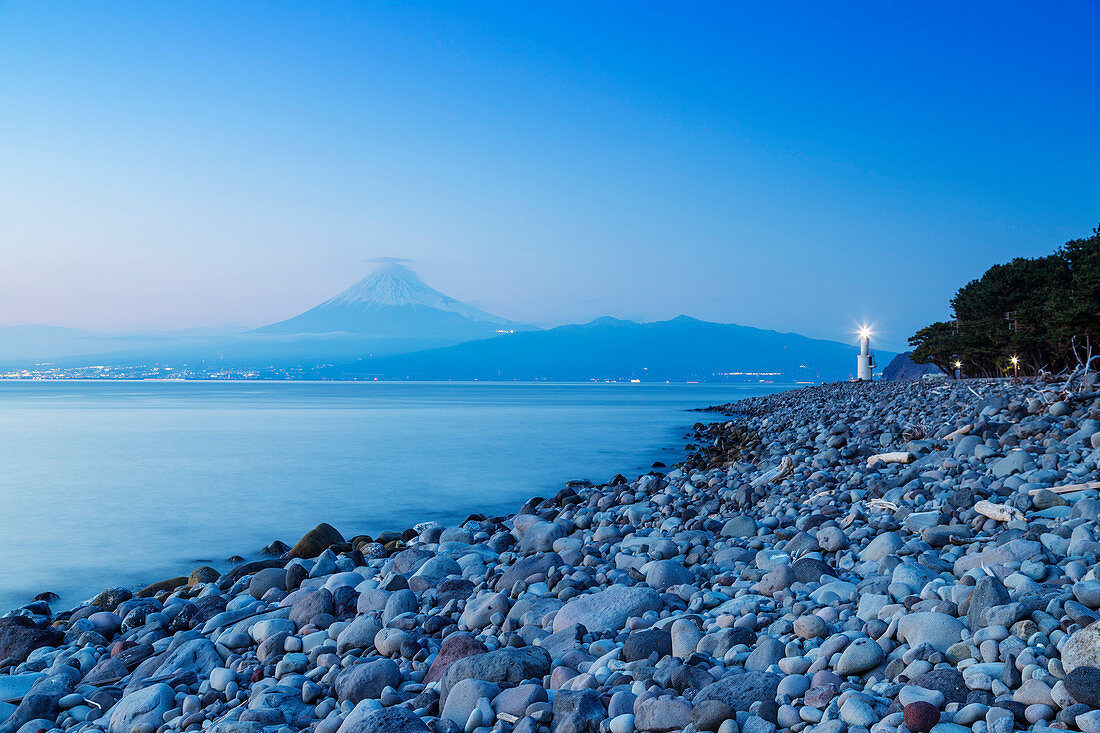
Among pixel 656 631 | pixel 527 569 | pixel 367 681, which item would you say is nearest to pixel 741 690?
pixel 656 631

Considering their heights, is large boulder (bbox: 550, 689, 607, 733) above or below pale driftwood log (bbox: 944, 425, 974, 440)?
below

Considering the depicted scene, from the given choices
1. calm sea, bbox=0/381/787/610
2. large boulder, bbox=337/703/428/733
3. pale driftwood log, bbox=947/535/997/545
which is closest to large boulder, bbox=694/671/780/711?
large boulder, bbox=337/703/428/733

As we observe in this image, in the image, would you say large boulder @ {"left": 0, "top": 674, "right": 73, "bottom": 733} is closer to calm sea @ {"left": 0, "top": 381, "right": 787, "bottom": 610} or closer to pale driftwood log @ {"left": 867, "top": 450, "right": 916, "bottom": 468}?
calm sea @ {"left": 0, "top": 381, "right": 787, "bottom": 610}

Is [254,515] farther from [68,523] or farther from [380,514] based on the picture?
[68,523]

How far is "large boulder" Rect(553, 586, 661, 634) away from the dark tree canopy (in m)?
24.7

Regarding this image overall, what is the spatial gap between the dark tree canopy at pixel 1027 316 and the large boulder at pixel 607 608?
2466 centimetres

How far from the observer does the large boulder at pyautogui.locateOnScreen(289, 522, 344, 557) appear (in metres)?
8.58

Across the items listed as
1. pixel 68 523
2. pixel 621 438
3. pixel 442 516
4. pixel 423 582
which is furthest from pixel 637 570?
pixel 621 438

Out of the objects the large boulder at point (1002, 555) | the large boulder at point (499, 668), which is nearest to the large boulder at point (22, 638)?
the large boulder at point (499, 668)

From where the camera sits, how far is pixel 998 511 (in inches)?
226

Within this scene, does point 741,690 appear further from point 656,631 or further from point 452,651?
point 452,651

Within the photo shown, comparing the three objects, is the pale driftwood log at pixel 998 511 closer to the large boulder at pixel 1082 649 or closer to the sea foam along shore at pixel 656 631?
the sea foam along shore at pixel 656 631

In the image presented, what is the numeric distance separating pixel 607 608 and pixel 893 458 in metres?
6.41

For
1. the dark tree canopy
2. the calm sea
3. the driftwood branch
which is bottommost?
the calm sea
